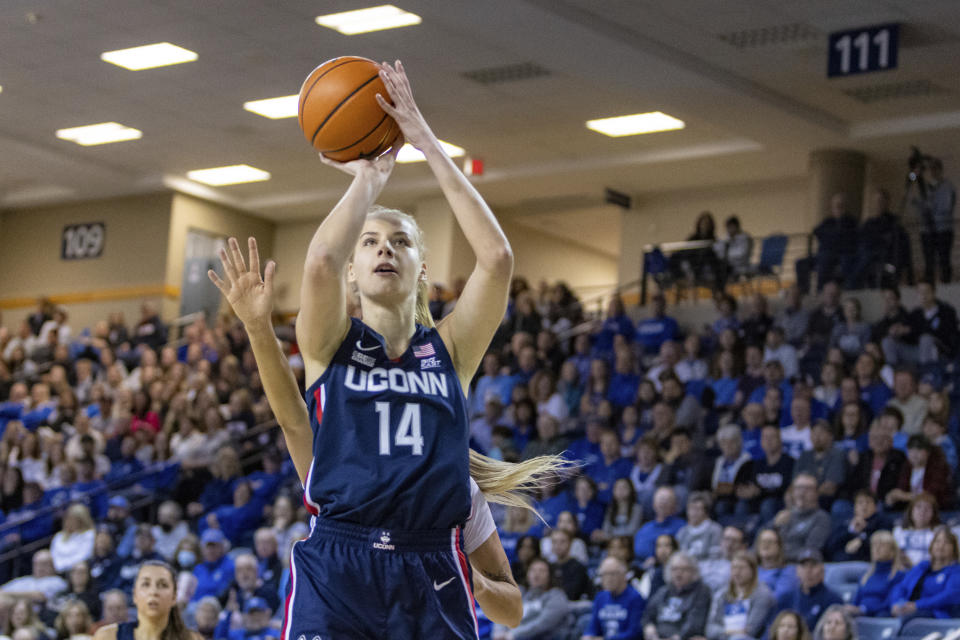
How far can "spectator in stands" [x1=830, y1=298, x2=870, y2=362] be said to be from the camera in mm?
12391

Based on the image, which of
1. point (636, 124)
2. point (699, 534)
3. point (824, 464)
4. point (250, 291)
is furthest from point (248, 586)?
point (250, 291)

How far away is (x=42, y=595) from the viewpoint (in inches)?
490

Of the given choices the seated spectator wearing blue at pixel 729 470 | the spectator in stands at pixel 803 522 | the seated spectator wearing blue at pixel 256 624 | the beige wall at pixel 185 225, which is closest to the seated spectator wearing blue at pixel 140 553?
the seated spectator wearing blue at pixel 256 624

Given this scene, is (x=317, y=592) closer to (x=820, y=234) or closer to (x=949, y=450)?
(x=949, y=450)

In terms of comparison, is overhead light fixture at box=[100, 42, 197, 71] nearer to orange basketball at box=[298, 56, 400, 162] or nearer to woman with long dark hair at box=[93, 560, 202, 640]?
woman with long dark hair at box=[93, 560, 202, 640]

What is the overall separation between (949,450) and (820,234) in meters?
4.21

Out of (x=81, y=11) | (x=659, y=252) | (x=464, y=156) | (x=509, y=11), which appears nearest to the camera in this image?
(x=509, y=11)

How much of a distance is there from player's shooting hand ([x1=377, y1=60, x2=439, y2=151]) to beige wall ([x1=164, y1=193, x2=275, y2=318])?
1642cm

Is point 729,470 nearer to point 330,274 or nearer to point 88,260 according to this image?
point 330,274

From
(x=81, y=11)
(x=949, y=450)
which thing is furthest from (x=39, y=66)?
(x=949, y=450)

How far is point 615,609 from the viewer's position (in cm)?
947

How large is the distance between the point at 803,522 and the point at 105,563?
657 cm

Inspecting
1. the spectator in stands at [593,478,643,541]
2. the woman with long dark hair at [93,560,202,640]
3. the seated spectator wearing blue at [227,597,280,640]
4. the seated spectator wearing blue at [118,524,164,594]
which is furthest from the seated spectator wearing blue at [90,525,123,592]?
the woman with long dark hair at [93,560,202,640]

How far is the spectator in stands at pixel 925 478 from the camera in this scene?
9773 mm
